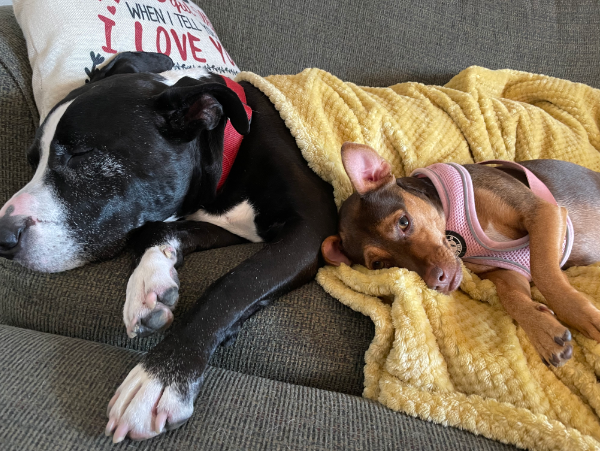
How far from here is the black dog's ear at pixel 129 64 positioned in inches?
58.9

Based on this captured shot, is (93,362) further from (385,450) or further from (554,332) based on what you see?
(554,332)

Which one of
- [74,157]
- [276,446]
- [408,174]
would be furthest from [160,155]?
[408,174]

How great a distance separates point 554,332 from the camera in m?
1.06

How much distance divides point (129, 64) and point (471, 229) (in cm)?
144

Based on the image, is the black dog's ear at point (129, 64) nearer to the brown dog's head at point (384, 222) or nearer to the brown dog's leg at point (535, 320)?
the brown dog's head at point (384, 222)

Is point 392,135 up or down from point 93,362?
up

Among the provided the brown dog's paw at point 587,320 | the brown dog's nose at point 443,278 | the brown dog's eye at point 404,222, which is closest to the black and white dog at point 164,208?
the brown dog's eye at point 404,222

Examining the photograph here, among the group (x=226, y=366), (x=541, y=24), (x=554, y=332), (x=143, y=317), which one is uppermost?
(x=541, y=24)

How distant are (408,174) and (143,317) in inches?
49.3

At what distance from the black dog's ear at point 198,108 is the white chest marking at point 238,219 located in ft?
1.00

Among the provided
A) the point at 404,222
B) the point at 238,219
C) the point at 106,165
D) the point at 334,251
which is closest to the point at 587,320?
the point at 404,222

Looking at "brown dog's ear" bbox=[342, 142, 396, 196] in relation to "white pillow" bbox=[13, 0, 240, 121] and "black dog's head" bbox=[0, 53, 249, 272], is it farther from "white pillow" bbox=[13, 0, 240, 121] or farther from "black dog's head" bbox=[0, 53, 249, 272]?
"white pillow" bbox=[13, 0, 240, 121]

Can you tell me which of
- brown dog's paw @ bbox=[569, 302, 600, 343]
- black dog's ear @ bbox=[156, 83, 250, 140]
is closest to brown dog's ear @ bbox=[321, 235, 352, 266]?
black dog's ear @ bbox=[156, 83, 250, 140]

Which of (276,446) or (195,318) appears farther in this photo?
(195,318)
